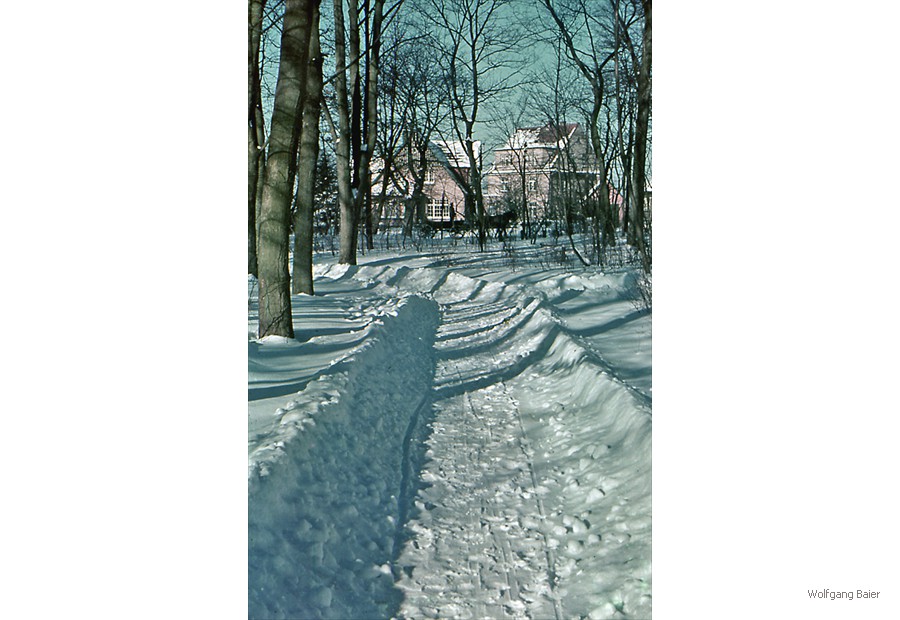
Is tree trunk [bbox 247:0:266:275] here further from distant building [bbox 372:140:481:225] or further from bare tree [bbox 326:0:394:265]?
distant building [bbox 372:140:481:225]

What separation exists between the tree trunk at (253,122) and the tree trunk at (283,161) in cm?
10

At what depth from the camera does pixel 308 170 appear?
341 cm

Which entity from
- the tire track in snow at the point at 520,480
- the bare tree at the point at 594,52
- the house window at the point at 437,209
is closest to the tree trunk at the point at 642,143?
the bare tree at the point at 594,52

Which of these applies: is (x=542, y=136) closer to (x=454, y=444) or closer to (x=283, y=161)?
(x=283, y=161)

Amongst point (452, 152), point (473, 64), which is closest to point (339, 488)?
point (452, 152)

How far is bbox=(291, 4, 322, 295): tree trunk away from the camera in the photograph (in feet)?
10.4

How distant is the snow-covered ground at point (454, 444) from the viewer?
222 centimetres

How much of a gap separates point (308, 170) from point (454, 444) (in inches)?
59.5

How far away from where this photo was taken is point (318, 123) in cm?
327
